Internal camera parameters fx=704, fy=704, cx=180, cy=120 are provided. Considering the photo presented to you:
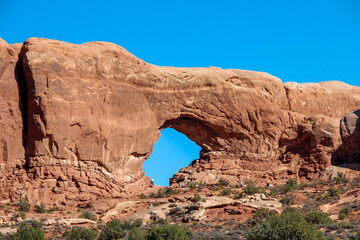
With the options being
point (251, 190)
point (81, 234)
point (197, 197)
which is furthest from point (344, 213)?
point (81, 234)

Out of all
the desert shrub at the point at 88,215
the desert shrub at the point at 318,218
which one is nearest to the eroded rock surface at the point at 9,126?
the desert shrub at the point at 88,215

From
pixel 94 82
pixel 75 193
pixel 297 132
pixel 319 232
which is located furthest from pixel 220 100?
pixel 319 232

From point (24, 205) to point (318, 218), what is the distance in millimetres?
16529

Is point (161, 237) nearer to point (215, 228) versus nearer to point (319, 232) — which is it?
point (215, 228)

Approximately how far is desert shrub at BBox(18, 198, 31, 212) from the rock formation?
2.35 ft

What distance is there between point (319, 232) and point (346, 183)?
12965 mm

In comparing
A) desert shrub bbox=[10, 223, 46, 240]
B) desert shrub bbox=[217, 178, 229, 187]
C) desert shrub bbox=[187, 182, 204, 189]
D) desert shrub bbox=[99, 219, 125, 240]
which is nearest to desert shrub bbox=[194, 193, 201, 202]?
desert shrub bbox=[187, 182, 204, 189]

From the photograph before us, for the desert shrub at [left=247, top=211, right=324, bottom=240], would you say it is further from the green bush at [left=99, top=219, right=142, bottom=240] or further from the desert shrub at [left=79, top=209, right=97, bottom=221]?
the desert shrub at [left=79, top=209, right=97, bottom=221]

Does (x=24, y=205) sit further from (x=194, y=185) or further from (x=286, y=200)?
(x=286, y=200)

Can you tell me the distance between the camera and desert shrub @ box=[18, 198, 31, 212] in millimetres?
40281

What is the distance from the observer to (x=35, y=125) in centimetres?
4238

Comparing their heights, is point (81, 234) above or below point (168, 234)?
above

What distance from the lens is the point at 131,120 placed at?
46000 millimetres

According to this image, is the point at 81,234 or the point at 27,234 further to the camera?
the point at 81,234
